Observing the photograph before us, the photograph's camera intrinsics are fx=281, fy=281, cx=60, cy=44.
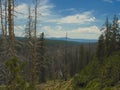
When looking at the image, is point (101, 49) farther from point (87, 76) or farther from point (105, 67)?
point (105, 67)

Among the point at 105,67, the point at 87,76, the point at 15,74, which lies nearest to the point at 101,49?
the point at 87,76

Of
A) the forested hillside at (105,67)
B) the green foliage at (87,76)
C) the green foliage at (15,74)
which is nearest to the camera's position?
the green foliage at (15,74)

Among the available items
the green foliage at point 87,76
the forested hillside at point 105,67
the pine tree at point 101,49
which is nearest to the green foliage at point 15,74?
the forested hillside at point 105,67

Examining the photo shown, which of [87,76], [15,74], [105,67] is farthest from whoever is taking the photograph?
[87,76]

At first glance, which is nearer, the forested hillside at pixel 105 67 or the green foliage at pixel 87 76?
the forested hillside at pixel 105 67

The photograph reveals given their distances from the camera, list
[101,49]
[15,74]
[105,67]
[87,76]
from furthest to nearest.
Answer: [101,49]
[87,76]
[105,67]
[15,74]

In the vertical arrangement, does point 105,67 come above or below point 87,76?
above

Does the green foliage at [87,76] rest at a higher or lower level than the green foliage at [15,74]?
lower

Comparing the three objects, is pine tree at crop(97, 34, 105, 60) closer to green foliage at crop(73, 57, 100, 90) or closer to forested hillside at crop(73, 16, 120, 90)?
forested hillside at crop(73, 16, 120, 90)

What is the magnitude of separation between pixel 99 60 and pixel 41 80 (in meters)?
24.4

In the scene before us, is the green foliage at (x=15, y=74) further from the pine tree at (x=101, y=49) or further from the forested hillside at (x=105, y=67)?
the pine tree at (x=101, y=49)

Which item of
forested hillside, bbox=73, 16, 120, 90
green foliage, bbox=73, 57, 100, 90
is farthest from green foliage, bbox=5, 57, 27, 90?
green foliage, bbox=73, 57, 100, 90

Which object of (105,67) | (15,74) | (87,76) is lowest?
(87,76)

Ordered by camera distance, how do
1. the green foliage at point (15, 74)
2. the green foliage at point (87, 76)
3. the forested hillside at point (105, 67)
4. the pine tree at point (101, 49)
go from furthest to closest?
1. the pine tree at point (101, 49)
2. the green foliage at point (87, 76)
3. the forested hillside at point (105, 67)
4. the green foliage at point (15, 74)
